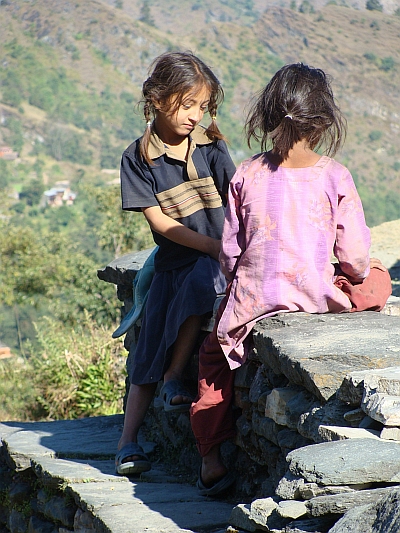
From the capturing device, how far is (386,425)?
1.75 metres

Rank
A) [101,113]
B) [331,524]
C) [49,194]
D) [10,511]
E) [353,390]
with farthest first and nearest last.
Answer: [101,113] < [49,194] < [10,511] < [353,390] < [331,524]

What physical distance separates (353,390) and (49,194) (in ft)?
204

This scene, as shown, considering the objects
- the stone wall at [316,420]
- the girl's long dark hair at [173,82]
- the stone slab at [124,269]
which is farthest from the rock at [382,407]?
the stone slab at [124,269]

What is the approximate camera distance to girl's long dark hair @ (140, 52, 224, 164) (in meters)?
2.81

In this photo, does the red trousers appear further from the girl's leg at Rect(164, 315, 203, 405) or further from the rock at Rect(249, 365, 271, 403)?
the girl's leg at Rect(164, 315, 203, 405)

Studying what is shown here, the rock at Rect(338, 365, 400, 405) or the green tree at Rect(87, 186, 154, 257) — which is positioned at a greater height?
the rock at Rect(338, 365, 400, 405)

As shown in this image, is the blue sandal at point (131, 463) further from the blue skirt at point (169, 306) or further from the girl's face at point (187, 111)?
the girl's face at point (187, 111)

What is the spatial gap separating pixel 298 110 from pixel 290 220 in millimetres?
342

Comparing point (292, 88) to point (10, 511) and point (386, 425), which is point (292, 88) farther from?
point (10, 511)

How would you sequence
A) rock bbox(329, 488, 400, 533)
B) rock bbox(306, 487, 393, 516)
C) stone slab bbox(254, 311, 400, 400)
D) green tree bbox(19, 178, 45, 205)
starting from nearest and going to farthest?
rock bbox(329, 488, 400, 533) < rock bbox(306, 487, 393, 516) < stone slab bbox(254, 311, 400, 400) < green tree bbox(19, 178, 45, 205)

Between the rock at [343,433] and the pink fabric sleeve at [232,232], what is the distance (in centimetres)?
78

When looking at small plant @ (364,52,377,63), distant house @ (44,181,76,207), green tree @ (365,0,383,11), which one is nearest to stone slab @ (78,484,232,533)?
distant house @ (44,181,76,207)

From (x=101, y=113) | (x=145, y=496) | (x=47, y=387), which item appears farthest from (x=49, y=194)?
(x=145, y=496)

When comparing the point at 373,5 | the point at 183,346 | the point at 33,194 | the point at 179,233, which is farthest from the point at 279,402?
the point at 373,5
